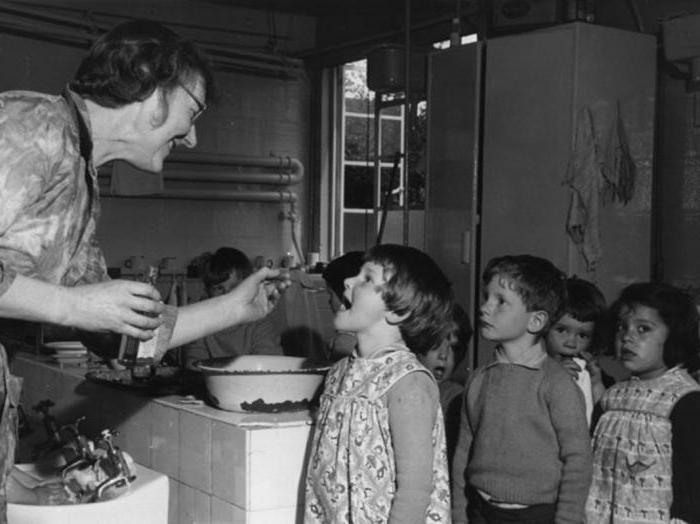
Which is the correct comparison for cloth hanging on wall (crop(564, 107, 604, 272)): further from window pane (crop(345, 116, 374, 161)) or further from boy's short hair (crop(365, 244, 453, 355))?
window pane (crop(345, 116, 374, 161))

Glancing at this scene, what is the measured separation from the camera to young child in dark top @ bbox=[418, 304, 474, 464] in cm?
290

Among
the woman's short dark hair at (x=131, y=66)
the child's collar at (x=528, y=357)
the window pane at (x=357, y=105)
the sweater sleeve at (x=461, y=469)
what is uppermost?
the window pane at (x=357, y=105)

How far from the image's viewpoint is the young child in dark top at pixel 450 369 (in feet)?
9.52

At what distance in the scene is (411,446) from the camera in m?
2.15

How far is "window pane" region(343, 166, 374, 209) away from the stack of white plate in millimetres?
4555

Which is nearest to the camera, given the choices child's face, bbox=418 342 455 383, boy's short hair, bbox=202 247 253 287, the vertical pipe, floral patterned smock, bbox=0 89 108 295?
floral patterned smock, bbox=0 89 108 295

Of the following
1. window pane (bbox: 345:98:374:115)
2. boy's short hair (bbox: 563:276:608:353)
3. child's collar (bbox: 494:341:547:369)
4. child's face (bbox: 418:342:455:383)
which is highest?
window pane (bbox: 345:98:374:115)

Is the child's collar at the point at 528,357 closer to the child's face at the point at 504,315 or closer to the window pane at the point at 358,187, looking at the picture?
the child's face at the point at 504,315

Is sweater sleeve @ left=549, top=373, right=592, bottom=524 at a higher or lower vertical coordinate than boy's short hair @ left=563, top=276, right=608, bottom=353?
lower

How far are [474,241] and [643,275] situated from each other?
0.98 m

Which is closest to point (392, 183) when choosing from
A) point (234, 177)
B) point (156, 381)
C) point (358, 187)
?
point (234, 177)

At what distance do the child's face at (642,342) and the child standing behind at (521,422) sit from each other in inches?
9.5

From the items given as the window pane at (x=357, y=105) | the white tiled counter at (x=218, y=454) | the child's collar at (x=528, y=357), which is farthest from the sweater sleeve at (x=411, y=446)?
the window pane at (x=357, y=105)

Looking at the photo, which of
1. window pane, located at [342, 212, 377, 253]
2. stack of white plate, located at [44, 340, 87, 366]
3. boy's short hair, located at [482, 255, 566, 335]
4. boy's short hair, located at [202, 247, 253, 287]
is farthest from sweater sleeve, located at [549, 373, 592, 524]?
window pane, located at [342, 212, 377, 253]
